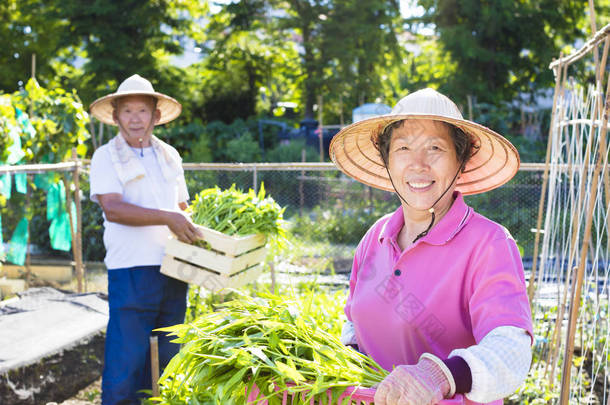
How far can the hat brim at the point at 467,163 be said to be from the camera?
1595mm

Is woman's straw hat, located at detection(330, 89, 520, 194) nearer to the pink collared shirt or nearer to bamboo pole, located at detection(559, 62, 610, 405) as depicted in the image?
the pink collared shirt

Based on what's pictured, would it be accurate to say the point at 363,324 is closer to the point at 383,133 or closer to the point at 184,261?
the point at 383,133

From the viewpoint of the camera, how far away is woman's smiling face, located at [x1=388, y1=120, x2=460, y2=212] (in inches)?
62.6

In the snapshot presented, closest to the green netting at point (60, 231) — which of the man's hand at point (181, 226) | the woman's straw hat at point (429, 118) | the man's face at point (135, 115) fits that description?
the man's face at point (135, 115)

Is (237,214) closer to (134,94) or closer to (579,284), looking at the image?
(134,94)

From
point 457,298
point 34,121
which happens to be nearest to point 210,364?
point 457,298

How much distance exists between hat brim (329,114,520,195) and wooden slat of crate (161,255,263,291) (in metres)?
1.28

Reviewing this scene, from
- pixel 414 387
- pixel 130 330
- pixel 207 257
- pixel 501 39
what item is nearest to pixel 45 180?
pixel 207 257

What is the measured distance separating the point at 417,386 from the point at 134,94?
8.02 feet

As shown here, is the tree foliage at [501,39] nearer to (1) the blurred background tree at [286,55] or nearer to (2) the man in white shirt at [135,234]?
(1) the blurred background tree at [286,55]

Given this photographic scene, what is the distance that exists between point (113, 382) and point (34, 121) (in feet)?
12.4

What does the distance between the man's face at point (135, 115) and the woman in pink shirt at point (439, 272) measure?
1595mm

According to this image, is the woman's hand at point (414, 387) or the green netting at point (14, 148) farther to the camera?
the green netting at point (14, 148)

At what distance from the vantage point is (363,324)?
167 centimetres
